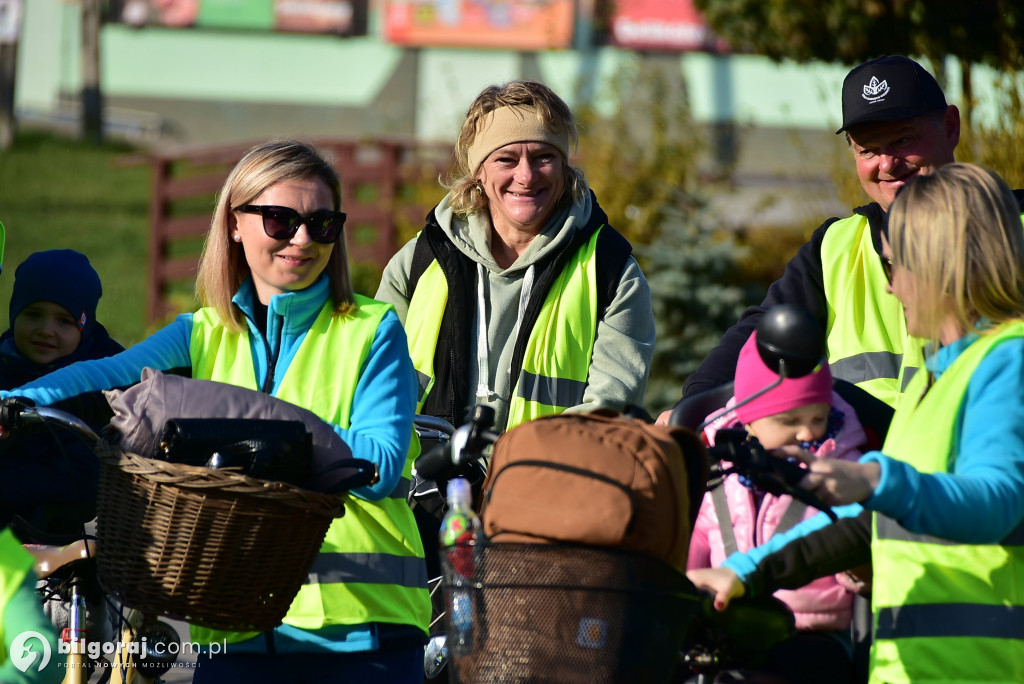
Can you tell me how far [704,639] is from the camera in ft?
9.03

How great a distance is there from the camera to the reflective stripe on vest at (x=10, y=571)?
2549 mm

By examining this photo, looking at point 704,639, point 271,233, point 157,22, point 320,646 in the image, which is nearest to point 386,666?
point 320,646

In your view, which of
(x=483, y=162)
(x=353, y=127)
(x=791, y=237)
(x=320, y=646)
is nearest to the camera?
(x=320, y=646)

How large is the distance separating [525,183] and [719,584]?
2008 millimetres

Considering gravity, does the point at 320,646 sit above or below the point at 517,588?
below

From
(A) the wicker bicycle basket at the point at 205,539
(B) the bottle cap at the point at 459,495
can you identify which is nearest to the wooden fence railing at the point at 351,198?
(A) the wicker bicycle basket at the point at 205,539

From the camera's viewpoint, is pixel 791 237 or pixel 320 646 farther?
pixel 791 237

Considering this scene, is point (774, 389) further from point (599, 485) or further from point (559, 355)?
point (559, 355)

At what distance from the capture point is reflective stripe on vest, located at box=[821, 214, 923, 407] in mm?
3850

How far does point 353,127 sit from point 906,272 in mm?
22566

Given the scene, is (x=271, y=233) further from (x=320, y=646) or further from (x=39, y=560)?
(x=39, y=560)

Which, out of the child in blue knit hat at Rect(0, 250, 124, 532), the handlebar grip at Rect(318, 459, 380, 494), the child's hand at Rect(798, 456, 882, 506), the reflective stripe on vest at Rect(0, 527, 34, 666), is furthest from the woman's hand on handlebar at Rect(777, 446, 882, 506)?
the child in blue knit hat at Rect(0, 250, 124, 532)

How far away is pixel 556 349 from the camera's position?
4219mm

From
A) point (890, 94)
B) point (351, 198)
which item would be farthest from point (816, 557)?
point (351, 198)
